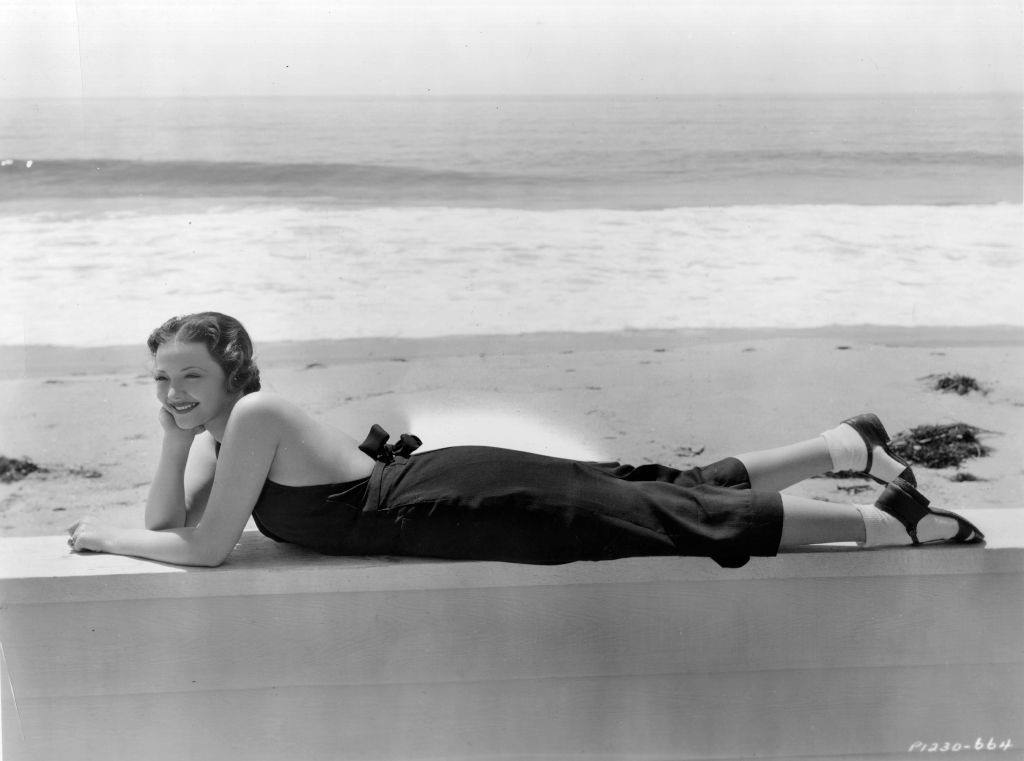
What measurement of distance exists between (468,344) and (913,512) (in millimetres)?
3505

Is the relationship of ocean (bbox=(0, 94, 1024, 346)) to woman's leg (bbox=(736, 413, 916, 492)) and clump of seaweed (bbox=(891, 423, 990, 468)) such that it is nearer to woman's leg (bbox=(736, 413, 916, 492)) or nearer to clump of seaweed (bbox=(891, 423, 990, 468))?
clump of seaweed (bbox=(891, 423, 990, 468))

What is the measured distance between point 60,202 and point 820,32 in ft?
13.8

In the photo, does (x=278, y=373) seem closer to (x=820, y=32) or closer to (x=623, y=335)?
(x=623, y=335)

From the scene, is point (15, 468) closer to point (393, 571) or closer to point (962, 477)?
point (393, 571)

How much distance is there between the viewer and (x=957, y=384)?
4352 millimetres

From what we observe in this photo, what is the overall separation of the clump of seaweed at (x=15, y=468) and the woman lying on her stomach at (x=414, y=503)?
1850 millimetres

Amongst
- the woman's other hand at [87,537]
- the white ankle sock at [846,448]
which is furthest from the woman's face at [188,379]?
the white ankle sock at [846,448]

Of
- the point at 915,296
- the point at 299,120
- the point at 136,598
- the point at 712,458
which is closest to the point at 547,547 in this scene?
the point at 136,598

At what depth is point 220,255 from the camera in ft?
19.7

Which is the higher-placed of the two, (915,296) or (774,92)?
(774,92)

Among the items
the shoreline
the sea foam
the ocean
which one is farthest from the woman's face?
the sea foam

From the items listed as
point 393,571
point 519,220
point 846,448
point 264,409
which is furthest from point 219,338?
point 519,220

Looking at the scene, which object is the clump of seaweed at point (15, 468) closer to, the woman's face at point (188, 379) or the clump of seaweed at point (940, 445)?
the woman's face at point (188, 379)

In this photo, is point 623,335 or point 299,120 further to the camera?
point 623,335
